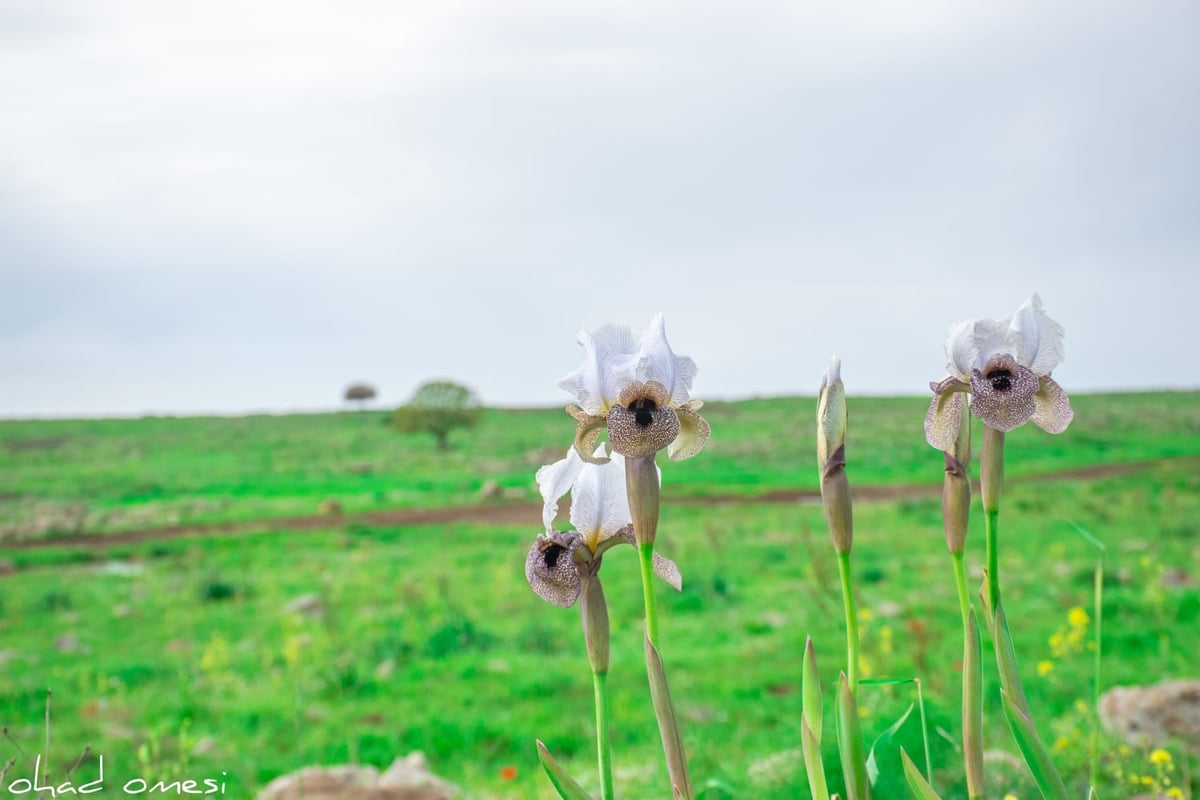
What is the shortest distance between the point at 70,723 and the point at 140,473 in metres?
21.2

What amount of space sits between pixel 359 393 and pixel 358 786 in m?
55.1

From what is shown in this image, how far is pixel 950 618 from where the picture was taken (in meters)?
10.2

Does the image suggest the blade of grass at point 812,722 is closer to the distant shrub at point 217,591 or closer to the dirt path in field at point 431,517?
the distant shrub at point 217,591

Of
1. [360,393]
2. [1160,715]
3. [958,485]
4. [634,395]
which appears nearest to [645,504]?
[634,395]

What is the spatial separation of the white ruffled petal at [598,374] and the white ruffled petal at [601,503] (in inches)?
6.3

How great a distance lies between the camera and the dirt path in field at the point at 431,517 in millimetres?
19531

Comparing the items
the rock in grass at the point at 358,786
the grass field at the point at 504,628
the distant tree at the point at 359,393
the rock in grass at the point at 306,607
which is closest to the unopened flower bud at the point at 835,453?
the grass field at the point at 504,628

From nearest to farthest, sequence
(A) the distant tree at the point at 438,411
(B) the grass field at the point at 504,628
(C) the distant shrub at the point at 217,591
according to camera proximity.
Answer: (B) the grass field at the point at 504,628
(C) the distant shrub at the point at 217,591
(A) the distant tree at the point at 438,411

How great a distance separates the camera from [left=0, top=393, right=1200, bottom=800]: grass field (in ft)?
21.9

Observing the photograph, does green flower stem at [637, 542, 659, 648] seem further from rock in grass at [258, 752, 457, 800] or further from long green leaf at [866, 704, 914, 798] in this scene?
rock in grass at [258, 752, 457, 800]

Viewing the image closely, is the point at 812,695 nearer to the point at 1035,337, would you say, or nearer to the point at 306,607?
the point at 1035,337

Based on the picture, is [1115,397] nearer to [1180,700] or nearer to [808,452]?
[808,452]

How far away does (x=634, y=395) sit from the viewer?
5.98ft

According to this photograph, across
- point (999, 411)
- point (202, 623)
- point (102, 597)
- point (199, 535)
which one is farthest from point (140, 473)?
point (999, 411)
